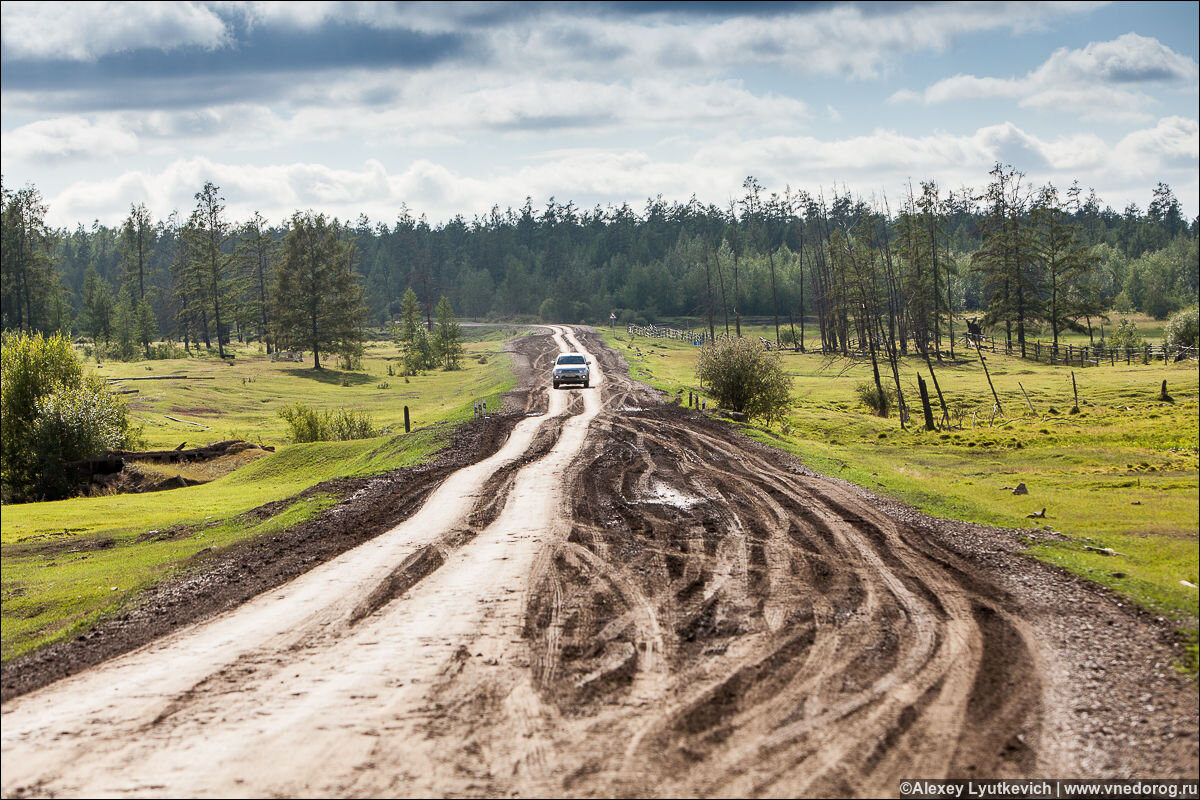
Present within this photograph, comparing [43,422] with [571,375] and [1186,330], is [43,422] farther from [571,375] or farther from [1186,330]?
[1186,330]

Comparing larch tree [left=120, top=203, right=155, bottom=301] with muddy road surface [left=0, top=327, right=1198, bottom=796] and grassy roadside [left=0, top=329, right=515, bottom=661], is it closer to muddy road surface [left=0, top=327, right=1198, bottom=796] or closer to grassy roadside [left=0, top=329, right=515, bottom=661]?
grassy roadside [left=0, top=329, right=515, bottom=661]

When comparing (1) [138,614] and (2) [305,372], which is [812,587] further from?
(2) [305,372]

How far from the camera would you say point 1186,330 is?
2921 inches

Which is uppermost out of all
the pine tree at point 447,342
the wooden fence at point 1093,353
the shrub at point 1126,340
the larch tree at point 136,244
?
the larch tree at point 136,244

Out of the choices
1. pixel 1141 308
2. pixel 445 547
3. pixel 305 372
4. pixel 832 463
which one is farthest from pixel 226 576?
pixel 1141 308

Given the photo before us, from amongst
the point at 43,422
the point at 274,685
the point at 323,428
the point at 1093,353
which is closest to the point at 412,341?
the point at 323,428

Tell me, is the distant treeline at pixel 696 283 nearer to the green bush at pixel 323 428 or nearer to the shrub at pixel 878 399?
the shrub at pixel 878 399

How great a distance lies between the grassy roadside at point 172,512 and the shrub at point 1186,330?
55.9 meters

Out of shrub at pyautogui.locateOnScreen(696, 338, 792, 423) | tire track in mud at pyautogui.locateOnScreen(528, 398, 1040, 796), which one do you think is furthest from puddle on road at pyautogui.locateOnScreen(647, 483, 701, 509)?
shrub at pyautogui.locateOnScreen(696, 338, 792, 423)

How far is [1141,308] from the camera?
472 ft

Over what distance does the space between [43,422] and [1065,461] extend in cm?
3643

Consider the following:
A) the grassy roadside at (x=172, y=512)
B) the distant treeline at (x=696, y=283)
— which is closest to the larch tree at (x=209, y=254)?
the distant treeline at (x=696, y=283)

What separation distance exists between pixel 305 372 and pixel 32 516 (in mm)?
68548

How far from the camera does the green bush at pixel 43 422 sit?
109 ft
